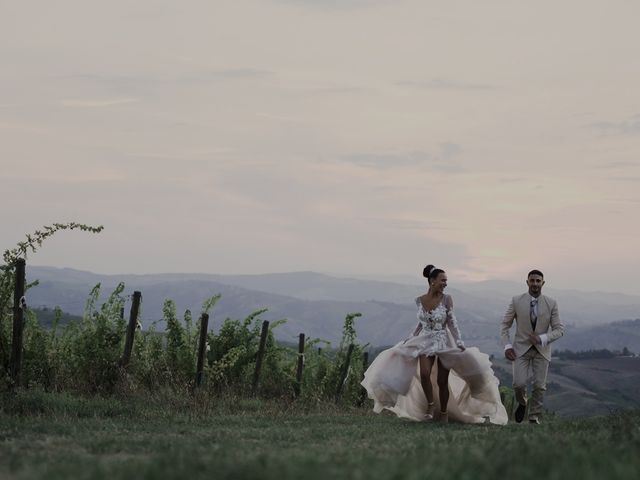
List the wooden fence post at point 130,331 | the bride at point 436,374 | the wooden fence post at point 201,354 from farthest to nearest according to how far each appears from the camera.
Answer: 1. the wooden fence post at point 201,354
2. the wooden fence post at point 130,331
3. the bride at point 436,374

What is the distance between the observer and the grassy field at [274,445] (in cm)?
657

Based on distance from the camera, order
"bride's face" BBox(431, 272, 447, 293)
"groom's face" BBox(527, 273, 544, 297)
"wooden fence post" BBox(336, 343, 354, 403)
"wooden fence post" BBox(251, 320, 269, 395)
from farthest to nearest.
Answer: "wooden fence post" BBox(336, 343, 354, 403) < "wooden fence post" BBox(251, 320, 269, 395) < "groom's face" BBox(527, 273, 544, 297) < "bride's face" BBox(431, 272, 447, 293)

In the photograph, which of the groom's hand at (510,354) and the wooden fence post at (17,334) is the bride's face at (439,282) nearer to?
the groom's hand at (510,354)

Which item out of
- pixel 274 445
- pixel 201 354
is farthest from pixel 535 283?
pixel 201 354

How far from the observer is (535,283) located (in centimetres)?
1697

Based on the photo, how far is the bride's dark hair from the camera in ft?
53.1

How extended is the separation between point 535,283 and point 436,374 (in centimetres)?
245

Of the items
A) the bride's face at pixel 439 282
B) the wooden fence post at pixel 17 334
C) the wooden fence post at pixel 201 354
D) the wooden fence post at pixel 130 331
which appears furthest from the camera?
the wooden fence post at pixel 201 354

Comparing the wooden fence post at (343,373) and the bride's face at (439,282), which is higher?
the bride's face at (439,282)

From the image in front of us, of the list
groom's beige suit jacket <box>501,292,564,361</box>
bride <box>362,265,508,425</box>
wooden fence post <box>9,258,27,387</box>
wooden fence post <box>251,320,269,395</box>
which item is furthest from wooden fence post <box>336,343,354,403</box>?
wooden fence post <box>9,258,27,387</box>

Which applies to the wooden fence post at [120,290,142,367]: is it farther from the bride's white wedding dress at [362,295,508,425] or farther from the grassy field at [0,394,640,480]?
the bride's white wedding dress at [362,295,508,425]

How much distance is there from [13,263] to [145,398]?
3.46m

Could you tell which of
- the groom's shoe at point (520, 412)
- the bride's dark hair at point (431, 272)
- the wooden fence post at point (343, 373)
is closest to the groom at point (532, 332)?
the groom's shoe at point (520, 412)

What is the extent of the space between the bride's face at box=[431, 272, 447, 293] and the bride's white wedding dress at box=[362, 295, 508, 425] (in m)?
0.35
